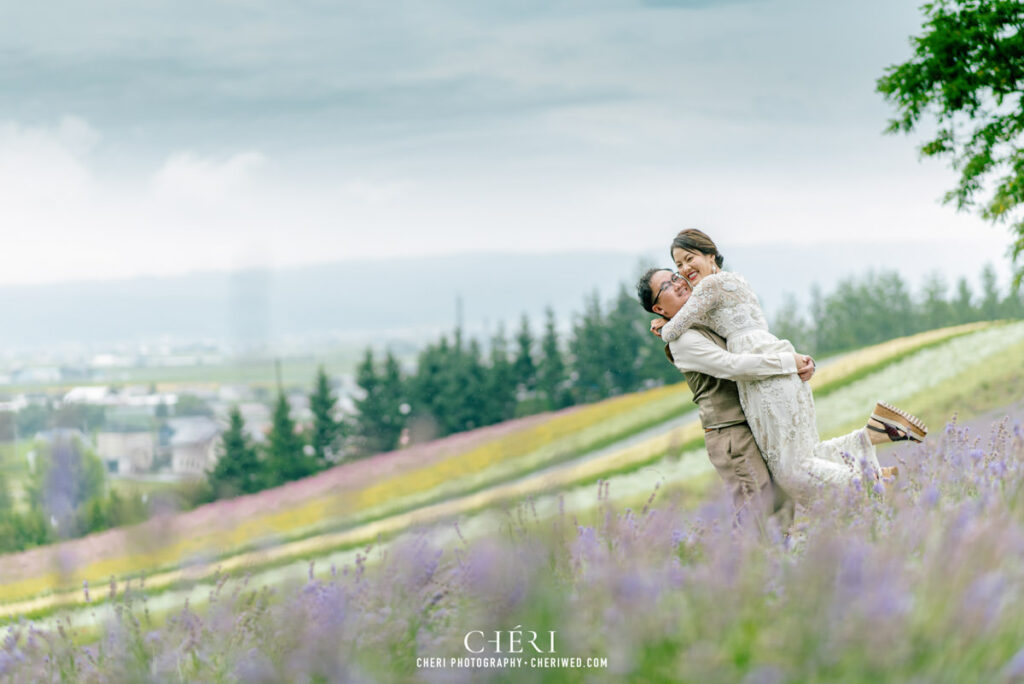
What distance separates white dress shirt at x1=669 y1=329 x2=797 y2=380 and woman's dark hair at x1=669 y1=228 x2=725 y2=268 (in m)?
0.49

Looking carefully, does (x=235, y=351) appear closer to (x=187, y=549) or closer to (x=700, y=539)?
(x=187, y=549)

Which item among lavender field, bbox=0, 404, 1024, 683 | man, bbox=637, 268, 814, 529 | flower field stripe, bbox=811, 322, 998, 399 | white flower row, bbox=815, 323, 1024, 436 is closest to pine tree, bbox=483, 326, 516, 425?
flower field stripe, bbox=811, 322, 998, 399

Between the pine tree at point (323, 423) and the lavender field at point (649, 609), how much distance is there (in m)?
45.7

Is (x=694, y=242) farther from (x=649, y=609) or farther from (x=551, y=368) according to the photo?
(x=551, y=368)

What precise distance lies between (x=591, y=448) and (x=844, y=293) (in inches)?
2273

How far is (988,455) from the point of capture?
14.3 feet

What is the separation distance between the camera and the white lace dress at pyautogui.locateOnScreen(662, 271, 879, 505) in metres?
4.32

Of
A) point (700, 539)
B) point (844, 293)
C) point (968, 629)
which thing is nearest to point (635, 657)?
point (968, 629)

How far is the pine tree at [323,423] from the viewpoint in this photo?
49253 millimetres

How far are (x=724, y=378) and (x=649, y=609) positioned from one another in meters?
2.33

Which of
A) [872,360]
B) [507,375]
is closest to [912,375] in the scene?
[872,360]

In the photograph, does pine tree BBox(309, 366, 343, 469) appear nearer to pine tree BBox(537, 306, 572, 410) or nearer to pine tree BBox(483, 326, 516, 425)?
pine tree BBox(483, 326, 516, 425)

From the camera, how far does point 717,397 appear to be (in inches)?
182

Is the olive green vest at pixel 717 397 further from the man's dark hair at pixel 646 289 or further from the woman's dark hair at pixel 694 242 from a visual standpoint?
the woman's dark hair at pixel 694 242
